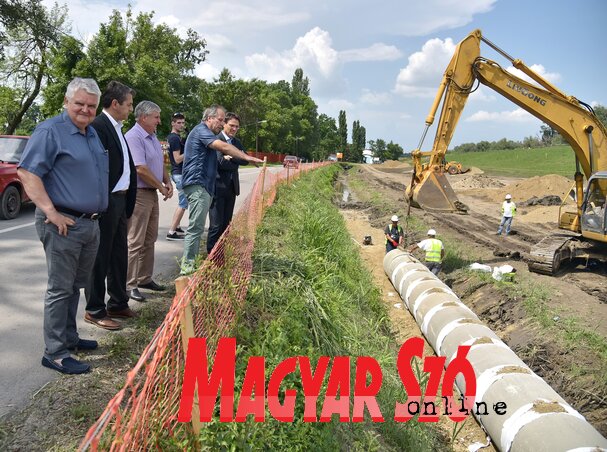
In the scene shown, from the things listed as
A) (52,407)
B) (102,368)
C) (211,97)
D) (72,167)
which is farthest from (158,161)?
(211,97)

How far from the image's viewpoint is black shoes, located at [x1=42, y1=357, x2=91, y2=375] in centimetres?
318

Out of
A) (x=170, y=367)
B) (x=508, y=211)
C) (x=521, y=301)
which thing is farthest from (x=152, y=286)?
(x=508, y=211)

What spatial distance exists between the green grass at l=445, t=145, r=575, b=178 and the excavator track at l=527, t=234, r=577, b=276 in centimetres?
3773

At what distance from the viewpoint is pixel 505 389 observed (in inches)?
177

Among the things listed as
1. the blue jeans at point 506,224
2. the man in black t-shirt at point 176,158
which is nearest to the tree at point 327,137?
the blue jeans at point 506,224

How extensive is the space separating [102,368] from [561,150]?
218ft

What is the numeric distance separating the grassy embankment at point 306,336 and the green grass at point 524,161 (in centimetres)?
4321

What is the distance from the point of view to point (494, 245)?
1289cm

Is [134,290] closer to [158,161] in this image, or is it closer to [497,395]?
[158,161]

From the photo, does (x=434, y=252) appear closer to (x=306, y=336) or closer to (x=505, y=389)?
(x=505, y=389)

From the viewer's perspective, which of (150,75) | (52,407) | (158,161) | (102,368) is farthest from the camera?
(150,75)

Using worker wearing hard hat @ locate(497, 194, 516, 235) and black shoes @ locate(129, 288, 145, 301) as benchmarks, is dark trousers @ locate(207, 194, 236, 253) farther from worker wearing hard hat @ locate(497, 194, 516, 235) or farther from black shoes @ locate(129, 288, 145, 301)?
worker wearing hard hat @ locate(497, 194, 516, 235)

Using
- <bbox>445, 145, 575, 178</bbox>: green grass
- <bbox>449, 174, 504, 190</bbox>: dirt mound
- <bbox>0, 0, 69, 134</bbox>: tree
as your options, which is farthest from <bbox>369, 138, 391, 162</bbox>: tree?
<bbox>0, 0, 69, 134</bbox>: tree

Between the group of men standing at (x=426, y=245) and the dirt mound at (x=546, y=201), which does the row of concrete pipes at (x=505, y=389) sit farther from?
the dirt mound at (x=546, y=201)
